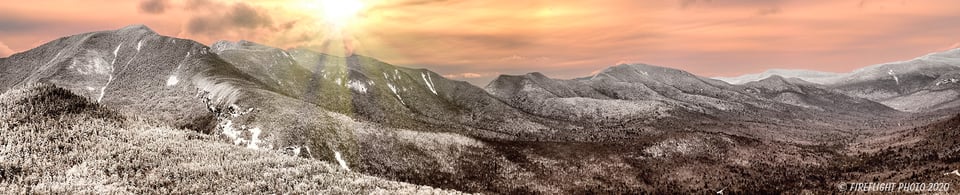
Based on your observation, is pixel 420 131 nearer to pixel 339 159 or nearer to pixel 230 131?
pixel 339 159

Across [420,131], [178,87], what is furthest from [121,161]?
[178,87]

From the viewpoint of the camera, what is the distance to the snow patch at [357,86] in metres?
171

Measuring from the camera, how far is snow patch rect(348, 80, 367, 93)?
171 m

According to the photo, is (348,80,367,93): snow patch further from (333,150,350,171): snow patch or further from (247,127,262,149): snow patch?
(247,127,262,149): snow patch

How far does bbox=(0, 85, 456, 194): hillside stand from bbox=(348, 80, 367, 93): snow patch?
123m

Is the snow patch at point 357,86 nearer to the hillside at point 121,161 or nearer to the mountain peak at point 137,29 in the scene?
the mountain peak at point 137,29

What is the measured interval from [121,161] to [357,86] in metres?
137

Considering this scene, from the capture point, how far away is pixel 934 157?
8125cm

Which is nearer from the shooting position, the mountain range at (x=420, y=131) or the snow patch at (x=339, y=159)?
the snow patch at (x=339, y=159)

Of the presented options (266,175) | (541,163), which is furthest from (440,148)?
(266,175)

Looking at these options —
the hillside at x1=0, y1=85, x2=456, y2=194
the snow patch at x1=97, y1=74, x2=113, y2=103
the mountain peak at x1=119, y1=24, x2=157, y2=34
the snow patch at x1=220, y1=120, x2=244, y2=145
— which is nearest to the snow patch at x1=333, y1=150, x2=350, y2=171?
the snow patch at x1=220, y1=120, x2=244, y2=145

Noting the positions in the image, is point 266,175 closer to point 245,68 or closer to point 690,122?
point 245,68

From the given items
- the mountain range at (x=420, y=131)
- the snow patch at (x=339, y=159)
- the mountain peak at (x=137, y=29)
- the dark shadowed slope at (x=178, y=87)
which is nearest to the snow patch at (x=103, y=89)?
the dark shadowed slope at (x=178, y=87)

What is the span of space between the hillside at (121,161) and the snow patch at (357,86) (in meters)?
123
